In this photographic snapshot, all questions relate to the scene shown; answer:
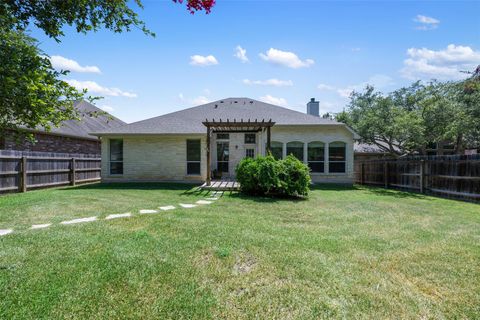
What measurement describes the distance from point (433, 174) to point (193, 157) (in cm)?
1133

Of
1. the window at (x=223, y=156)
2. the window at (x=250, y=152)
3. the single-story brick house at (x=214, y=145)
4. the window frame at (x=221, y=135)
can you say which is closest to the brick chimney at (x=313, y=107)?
the single-story brick house at (x=214, y=145)

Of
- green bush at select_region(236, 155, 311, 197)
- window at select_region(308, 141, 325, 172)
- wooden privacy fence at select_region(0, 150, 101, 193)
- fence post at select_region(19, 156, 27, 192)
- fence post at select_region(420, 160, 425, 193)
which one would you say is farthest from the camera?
window at select_region(308, 141, 325, 172)

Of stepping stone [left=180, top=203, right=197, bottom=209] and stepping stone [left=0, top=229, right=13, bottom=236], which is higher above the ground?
stepping stone [left=0, top=229, right=13, bottom=236]

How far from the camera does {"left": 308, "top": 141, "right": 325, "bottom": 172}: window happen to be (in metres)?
15.8

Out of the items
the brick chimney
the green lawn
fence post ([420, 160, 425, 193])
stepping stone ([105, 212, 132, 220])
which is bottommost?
the green lawn

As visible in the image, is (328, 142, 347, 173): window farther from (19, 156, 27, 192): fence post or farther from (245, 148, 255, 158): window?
(19, 156, 27, 192): fence post

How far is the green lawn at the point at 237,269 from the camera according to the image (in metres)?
2.75

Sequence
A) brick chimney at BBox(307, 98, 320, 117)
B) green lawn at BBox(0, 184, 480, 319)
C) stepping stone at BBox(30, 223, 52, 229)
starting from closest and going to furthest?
1. green lawn at BBox(0, 184, 480, 319)
2. stepping stone at BBox(30, 223, 52, 229)
3. brick chimney at BBox(307, 98, 320, 117)

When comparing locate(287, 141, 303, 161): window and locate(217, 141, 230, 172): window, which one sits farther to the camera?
locate(217, 141, 230, 172): window

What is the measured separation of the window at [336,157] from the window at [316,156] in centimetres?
40

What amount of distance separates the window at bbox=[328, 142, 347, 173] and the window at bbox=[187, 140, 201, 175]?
24.4 ft

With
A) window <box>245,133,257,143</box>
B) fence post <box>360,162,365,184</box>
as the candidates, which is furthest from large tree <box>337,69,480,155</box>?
window <box>245,133,257,143</box>

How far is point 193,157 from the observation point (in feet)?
48.4

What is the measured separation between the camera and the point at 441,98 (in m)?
16.2
